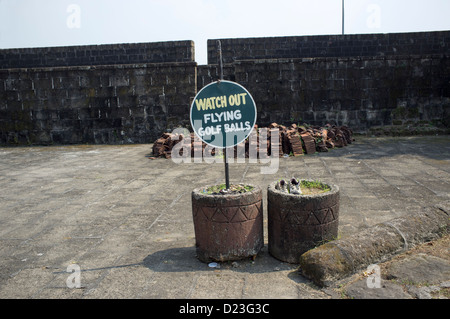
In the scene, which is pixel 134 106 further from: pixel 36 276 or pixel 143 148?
pixel 36 276

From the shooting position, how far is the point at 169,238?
444 centimetres

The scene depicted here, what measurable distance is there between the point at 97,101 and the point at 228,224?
1038cm

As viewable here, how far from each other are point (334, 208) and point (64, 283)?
269 centimetres

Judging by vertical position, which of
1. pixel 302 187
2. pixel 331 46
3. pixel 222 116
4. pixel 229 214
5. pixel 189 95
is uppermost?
pixel 331 46

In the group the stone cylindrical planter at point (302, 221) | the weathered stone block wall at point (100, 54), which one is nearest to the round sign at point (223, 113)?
the stone cylindrical planter at point (302, 221)

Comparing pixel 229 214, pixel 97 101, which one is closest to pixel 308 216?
pixel 229 214

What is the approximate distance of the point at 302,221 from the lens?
3.58 m

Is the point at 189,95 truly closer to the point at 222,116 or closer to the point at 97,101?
the point at 97,101

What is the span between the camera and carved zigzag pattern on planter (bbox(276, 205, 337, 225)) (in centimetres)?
357

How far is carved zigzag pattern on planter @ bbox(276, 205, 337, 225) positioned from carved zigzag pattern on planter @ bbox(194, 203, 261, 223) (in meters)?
0.33

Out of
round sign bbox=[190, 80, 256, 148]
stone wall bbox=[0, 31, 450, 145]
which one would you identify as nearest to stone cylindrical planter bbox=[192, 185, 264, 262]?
round sign bbox=[190, 80, 256, 148]

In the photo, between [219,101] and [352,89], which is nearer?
[219,101]

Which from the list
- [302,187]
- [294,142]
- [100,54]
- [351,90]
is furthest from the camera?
[100,54]

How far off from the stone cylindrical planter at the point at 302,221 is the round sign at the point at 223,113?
764mm
